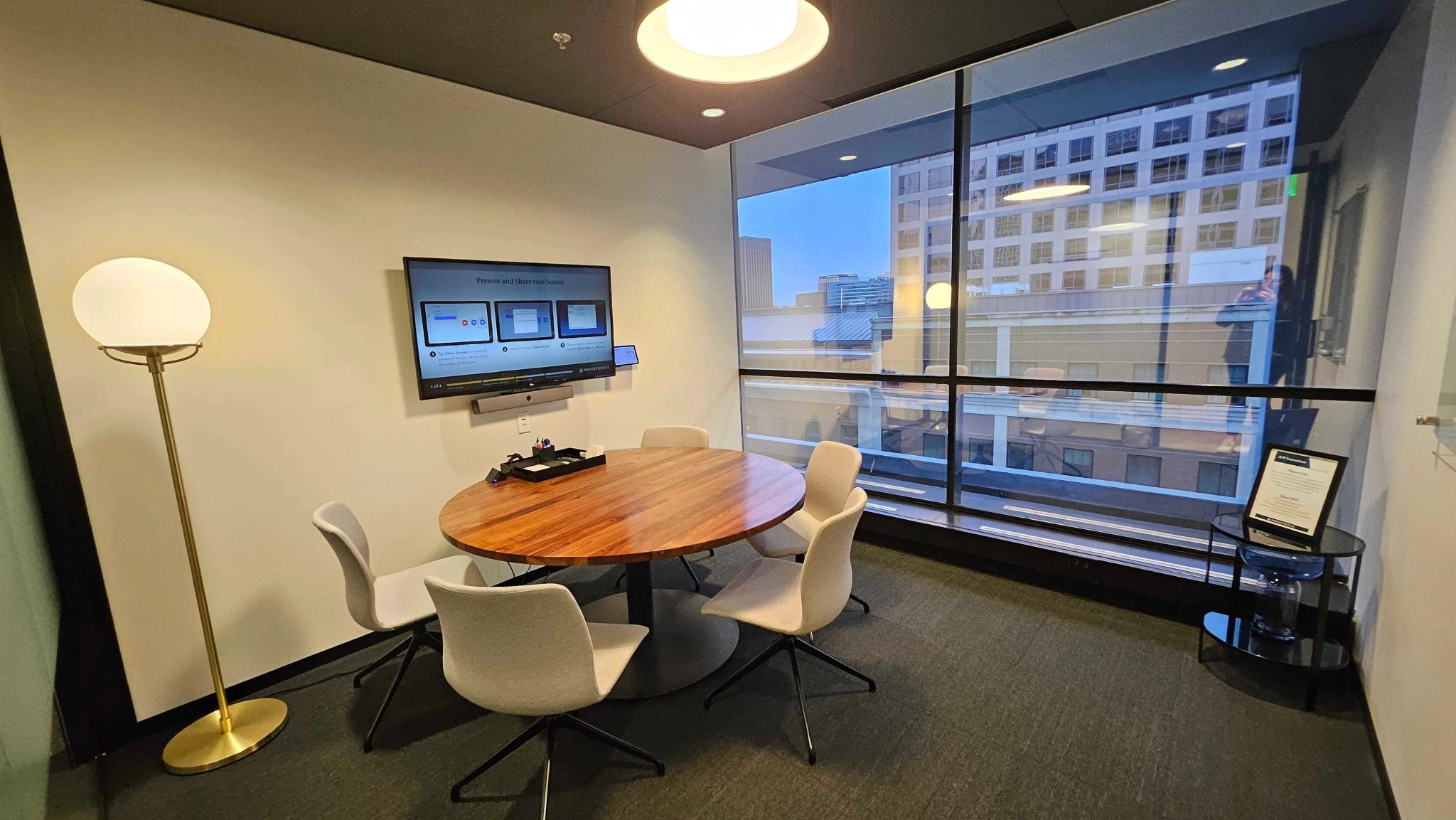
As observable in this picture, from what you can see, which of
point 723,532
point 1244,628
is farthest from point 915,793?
point 1244,628

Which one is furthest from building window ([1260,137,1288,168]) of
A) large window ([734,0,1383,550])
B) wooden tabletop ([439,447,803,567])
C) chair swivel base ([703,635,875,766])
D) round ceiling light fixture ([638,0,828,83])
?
chair swivel base ([703,635,875,766])

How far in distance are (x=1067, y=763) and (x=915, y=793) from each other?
555 mm

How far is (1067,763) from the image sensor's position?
74.2 inches

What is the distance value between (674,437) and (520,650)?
212cm

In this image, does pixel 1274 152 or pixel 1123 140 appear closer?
pixel 1274 152

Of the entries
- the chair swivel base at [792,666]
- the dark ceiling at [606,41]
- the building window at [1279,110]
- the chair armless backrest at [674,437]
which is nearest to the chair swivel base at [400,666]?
the chair swivel base at [792,666]

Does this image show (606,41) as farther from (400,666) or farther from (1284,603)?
(1284,603)

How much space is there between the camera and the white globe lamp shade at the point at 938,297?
3.57 metres

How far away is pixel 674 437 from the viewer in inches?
139

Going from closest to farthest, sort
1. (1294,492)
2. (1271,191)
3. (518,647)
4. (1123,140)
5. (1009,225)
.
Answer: (518,647) < (1294,492) < (1271,191) < (1123,140) < (1009,225)

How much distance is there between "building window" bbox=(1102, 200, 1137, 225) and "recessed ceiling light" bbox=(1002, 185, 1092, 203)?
0.15 m

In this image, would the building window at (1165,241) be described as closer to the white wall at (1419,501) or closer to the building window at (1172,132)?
the building window at (1172,132)

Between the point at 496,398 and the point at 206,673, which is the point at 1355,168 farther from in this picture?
the point at 206,673

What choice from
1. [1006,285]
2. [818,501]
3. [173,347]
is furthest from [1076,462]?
[173,347]
